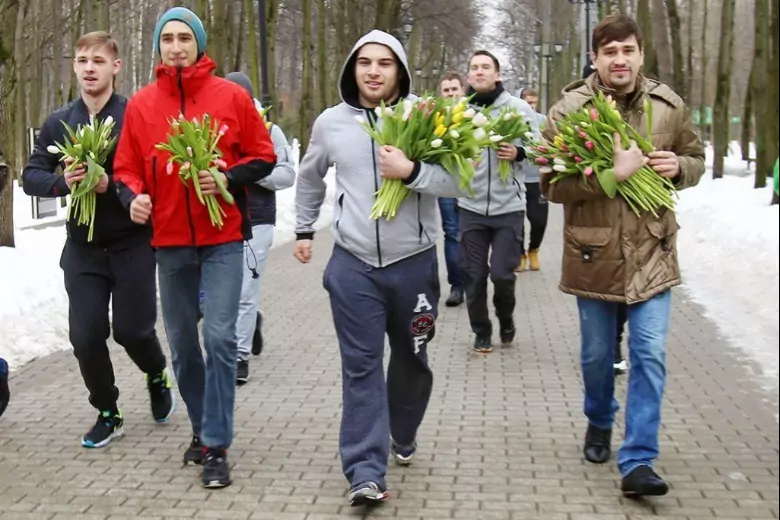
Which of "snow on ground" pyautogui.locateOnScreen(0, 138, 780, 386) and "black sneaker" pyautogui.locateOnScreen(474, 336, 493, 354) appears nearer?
"snow on ground" pyautogui.locateOnScreen(0, 138, 780, 386)

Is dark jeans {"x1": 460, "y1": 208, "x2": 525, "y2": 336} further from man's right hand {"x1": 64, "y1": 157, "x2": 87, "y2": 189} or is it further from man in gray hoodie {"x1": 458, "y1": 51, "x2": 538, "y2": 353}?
man's right hand {"x1": 64, "y1": 157, "x2": 87, "y2": 189}

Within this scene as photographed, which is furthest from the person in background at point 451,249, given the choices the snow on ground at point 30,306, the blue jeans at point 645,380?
the blue jeans at point 645,380

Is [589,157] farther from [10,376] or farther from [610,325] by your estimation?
[10,376]

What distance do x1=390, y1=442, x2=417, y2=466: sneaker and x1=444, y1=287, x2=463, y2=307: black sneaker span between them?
577 centimetres

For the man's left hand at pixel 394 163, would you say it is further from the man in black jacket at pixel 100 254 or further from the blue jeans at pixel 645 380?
the man in black jacket at pixel 100 254

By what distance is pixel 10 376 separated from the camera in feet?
26.8

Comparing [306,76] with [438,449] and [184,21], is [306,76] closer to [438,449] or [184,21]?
[438,449]

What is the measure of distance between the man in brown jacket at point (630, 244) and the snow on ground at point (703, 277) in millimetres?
464

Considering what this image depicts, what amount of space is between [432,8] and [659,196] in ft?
102

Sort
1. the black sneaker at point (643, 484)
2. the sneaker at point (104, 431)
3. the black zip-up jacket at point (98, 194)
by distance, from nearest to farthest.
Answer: the black sneaker at point (643, 484) → the black zip-up jacket at point (98, 194) → the sneaker at point (104, 431)

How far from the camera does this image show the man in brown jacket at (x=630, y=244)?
5.07 meters

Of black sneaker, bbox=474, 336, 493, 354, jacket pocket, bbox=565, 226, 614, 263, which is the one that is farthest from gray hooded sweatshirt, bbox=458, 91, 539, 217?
jacket pocket, bbox=565, 226, 614, 263

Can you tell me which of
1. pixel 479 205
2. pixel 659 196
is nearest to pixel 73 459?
pixel 659 196

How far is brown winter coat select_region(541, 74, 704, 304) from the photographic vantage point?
518cm
